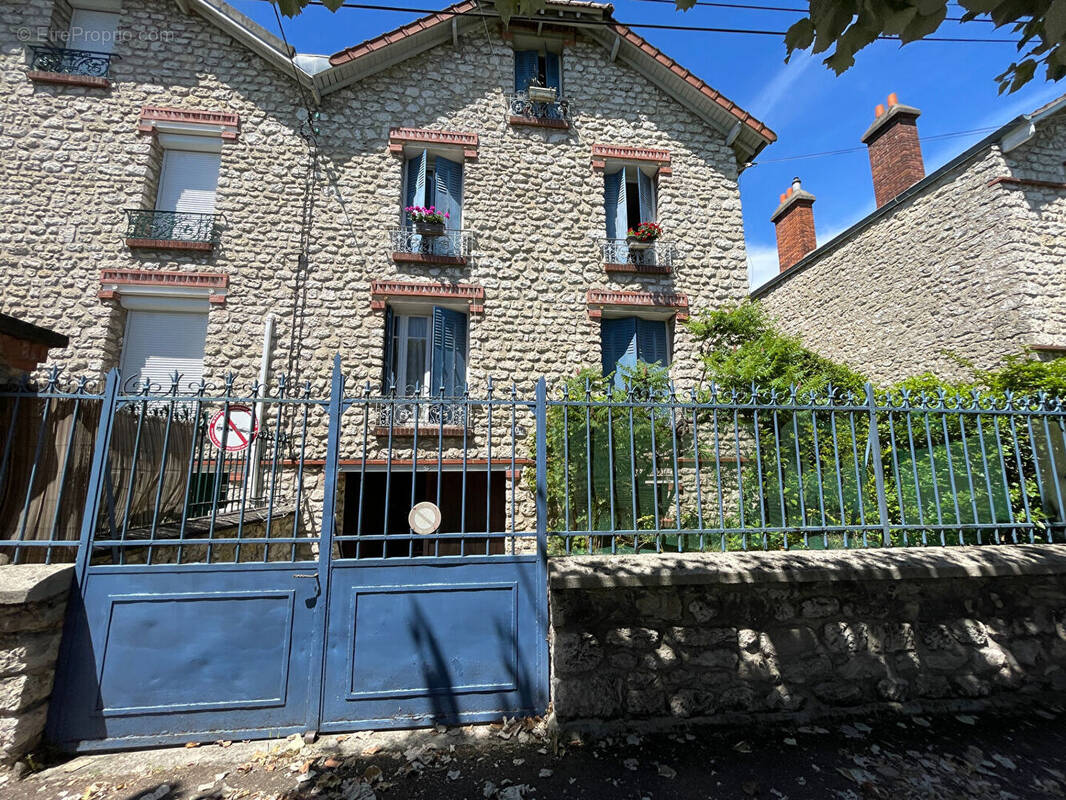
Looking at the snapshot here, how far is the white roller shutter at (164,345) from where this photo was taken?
329 inches

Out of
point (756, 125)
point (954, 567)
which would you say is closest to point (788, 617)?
point (954, 567)

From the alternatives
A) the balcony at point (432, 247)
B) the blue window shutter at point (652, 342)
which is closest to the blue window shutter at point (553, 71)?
the balcony at point (432, 247)

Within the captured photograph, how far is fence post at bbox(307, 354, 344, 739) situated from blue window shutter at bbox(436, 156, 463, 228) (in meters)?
6.59

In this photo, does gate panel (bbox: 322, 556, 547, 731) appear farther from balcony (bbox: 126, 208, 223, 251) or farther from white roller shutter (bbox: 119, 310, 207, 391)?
balcony (bbox: 126, 208, 223, 251)

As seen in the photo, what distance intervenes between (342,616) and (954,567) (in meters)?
4.37

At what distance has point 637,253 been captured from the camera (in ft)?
31.6

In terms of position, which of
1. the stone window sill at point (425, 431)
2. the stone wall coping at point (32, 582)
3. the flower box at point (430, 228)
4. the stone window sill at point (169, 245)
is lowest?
the stone wall coping at point (32, 582)

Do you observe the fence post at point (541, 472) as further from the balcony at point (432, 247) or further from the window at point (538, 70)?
the window at point (538, 70)

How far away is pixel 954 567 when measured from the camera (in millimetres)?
3623

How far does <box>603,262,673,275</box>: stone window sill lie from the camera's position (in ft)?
30.6

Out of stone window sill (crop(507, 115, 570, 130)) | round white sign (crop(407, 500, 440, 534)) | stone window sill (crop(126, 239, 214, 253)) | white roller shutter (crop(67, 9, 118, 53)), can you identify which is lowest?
round white sign (crop(407, 500, 440, 534))

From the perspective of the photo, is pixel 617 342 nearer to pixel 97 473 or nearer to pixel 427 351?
pixel 427 351

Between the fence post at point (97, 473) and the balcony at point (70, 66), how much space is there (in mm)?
8914

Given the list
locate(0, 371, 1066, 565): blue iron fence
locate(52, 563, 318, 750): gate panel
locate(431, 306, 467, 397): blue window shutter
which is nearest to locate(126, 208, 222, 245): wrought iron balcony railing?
locate(431, 306, 467, 397): blue window shutter
